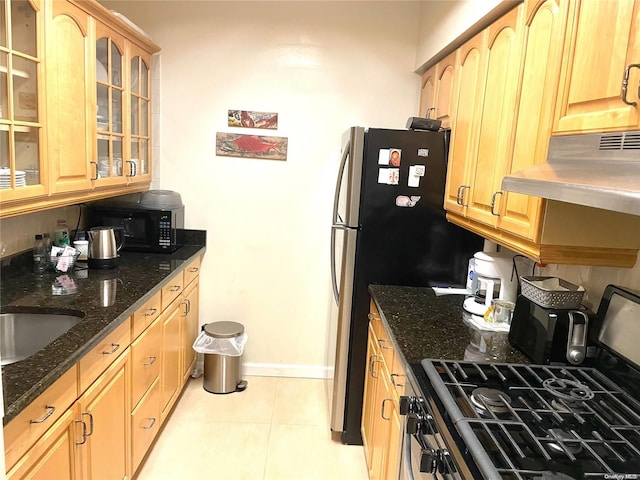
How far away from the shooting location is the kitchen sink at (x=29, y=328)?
6.30 feet

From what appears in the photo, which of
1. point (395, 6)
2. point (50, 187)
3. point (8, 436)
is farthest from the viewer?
point (395, 6)

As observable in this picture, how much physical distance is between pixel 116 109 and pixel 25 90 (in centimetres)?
85

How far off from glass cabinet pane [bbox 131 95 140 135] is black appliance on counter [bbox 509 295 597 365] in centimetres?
248

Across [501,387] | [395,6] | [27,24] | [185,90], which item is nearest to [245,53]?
[185,90]

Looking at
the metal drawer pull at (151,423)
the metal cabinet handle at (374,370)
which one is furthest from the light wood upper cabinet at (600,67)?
the metal drawer pull at (151,423)

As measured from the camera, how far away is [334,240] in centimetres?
286

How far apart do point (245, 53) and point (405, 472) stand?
109 inches

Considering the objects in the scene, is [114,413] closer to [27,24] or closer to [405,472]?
[405,472]

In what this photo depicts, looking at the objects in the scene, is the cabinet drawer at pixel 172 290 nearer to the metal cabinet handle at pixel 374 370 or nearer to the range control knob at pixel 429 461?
the metal cabinet handle at pixel 374 370

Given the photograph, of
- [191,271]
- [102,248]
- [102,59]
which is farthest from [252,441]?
[102,59]

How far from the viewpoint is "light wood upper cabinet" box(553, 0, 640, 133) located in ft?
3.71

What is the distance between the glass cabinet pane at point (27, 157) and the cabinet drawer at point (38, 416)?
2.65ft

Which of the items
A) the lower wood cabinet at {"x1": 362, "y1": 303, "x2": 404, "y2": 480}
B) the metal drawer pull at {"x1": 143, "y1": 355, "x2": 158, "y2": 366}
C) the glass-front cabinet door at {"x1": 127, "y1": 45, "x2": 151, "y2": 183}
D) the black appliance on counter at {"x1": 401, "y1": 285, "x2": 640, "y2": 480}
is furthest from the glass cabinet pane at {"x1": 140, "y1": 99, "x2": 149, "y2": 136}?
the black appliance on counter at {"x1": 401, "y1": 285, "x2": 640, "y2": 480}

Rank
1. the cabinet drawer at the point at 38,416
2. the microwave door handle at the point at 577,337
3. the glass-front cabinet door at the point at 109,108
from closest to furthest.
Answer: the cabinet drawer at the point at 38,416
the microwave door handle at the point at 577,337
the glass-front cabinet door at the point at 109,108
